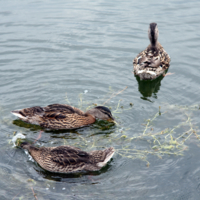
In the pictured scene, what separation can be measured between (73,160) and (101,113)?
81.5 inches

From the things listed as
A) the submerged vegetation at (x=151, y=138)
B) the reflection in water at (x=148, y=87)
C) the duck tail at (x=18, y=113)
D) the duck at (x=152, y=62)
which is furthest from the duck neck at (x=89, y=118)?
the duck at (x=152, y=62)

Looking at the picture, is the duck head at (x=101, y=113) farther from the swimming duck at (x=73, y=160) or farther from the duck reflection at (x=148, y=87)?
the duck reflection at (x=148, y=87)

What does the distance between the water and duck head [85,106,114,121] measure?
0.24m

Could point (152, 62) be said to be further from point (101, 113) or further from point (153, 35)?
point (101, 113)

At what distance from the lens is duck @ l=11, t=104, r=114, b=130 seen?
838cm

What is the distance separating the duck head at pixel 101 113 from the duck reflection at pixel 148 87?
1.84m

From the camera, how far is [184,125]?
8188mm

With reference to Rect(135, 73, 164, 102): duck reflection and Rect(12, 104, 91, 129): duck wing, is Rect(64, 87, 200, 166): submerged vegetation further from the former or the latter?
Rect(135, 73, 164, 102): duck reflection

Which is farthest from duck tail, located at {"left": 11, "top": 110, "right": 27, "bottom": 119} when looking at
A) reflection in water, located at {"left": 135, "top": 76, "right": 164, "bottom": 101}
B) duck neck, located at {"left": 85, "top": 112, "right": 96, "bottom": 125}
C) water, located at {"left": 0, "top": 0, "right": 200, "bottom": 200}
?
reflection in water, located at {"left": 135, "top": 76, "right": 164, "bottom": 101}

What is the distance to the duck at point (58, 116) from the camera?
838 centimetres

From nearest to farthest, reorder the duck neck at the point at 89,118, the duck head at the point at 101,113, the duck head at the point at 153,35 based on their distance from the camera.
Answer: the duck head at the point at 101,113 → the duck neck at the point at 89,118 → the duck head at the point at 153,35

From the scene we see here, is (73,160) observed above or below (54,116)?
below

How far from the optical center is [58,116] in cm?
838

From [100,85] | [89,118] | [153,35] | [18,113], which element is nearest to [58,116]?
[89,118]
